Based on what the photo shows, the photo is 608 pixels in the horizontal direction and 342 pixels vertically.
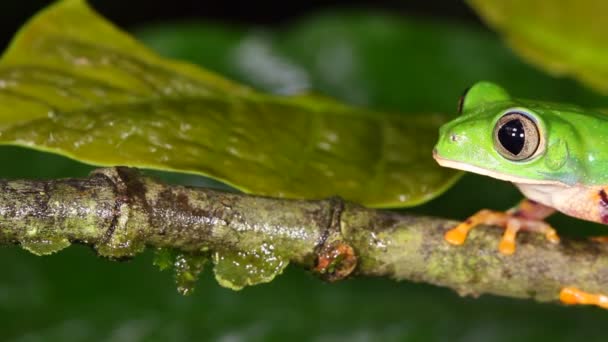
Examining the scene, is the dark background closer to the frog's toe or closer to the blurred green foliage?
the blurred green foliage

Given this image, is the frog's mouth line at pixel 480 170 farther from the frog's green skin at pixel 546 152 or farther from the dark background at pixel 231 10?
the dark background at pixel 231 10

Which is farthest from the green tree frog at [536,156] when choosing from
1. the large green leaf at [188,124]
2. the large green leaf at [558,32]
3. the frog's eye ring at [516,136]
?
the large green leaf at [558,32]

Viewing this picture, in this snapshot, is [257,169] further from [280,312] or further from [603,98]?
[603,98]

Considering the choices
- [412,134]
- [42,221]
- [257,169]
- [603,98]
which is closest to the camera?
[42,221]

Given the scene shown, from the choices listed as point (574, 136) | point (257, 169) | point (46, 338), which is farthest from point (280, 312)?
point (574, 136)

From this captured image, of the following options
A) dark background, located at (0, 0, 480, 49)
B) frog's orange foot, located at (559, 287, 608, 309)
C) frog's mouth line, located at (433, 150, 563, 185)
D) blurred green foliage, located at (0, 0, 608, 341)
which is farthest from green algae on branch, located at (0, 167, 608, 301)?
dark background, located at (0, 0, 480, 49)
